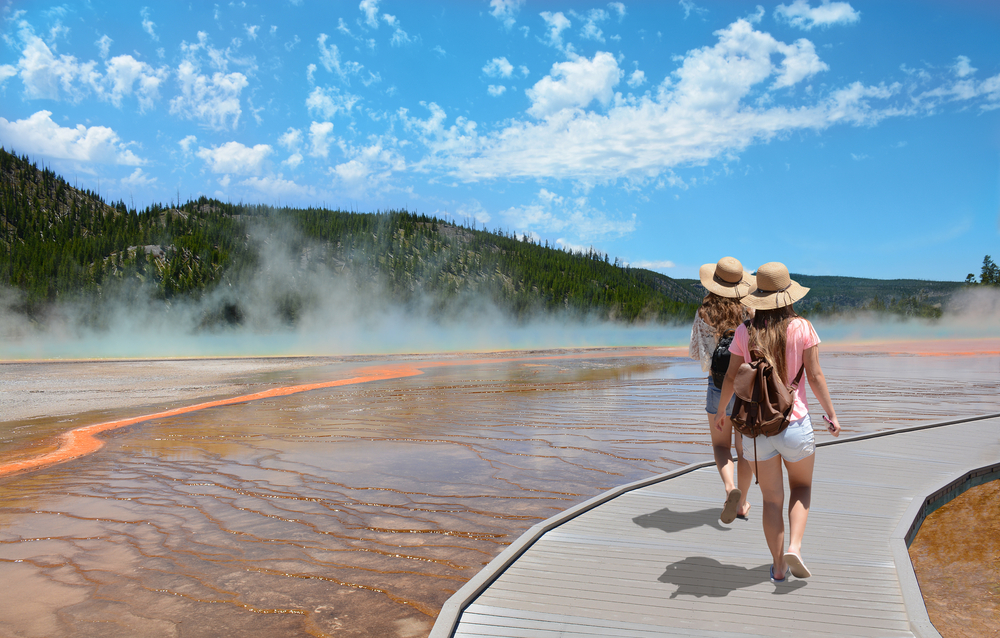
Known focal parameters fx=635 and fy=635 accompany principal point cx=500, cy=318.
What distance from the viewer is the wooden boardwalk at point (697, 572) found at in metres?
3.33

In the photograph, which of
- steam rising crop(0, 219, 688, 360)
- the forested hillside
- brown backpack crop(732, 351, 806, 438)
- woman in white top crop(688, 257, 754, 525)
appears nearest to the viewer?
brown backpack crop(732, 351, 806, 438)

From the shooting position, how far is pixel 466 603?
3549 mm

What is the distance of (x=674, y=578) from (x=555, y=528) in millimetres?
1104

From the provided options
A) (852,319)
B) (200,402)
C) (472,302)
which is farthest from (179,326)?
(852,319)

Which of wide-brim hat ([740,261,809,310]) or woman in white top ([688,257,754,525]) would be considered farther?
woman in white top ([688,257,754,525])

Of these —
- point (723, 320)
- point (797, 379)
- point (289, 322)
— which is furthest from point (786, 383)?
point (289, 322)

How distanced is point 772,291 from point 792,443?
2.86 ft

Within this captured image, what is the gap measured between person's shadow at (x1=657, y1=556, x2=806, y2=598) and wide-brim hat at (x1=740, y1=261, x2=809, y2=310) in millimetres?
1646

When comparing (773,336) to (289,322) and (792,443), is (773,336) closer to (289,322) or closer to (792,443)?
(792,443)

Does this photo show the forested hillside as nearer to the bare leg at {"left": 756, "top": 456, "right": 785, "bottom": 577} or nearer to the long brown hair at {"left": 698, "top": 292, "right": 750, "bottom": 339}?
the long brown hair at {"left": 698, "top": 292, "right": 750, "bottom": 339}

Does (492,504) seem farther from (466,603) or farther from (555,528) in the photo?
(466,603)

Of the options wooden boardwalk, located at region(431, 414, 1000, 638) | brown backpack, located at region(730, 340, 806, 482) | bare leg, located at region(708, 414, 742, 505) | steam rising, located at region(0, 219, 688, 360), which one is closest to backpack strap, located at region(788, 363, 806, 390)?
brown backpack, located at region(730, 340, 806, 482)

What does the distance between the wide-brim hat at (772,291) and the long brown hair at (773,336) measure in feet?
0.16

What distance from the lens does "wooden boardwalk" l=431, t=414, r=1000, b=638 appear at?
3.33 m
